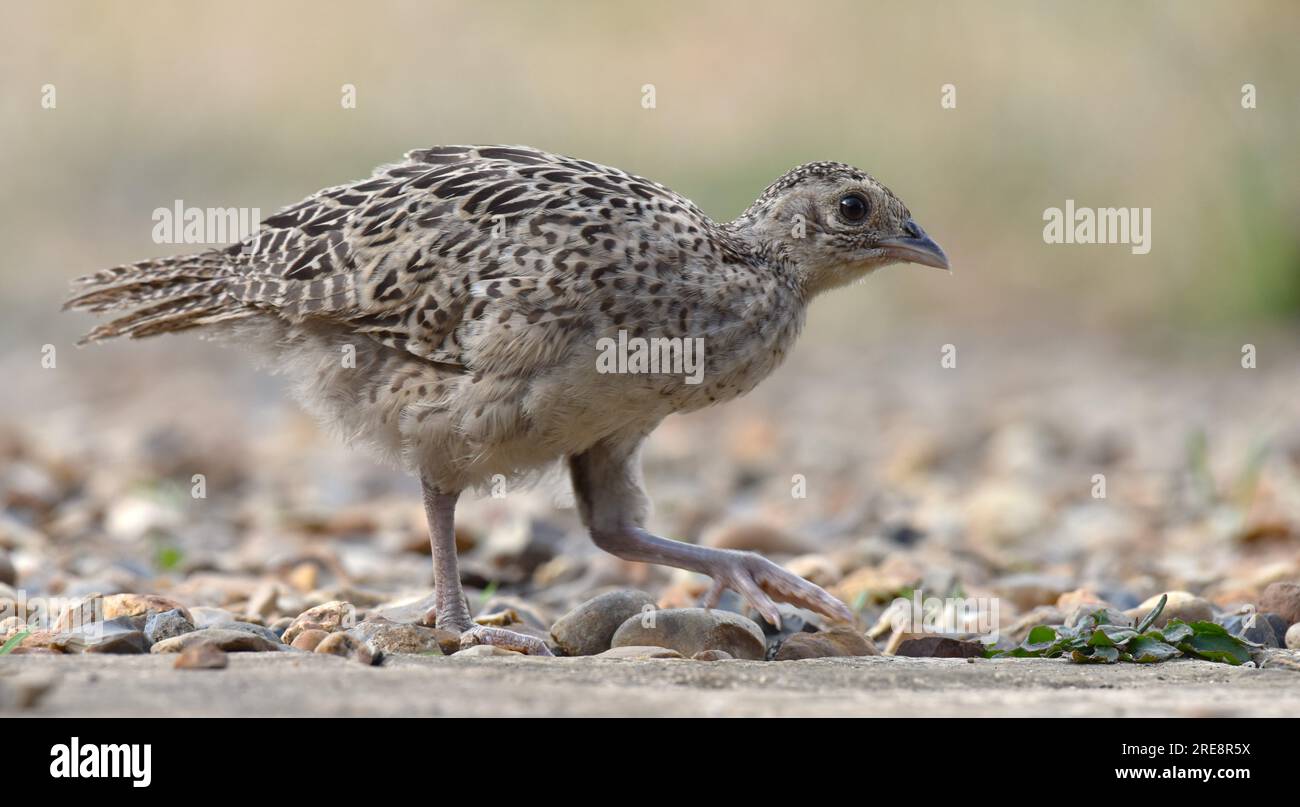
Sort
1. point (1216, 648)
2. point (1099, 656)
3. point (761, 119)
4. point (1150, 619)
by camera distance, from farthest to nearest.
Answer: point (761, 119), point (1150, 619), point (1216, 648), point (1099, 656)

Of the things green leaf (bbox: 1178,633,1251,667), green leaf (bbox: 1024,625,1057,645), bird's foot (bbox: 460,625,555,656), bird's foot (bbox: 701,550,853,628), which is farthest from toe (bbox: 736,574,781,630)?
green leaf (bbox: 1178,633,1251,667)

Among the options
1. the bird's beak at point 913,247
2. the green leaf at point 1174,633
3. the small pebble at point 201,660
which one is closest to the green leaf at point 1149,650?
the green leaf at point 1174,633

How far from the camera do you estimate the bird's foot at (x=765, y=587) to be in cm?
600

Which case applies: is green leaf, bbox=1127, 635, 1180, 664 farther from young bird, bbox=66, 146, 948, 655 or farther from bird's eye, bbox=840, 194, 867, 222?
bird's eye, bbox=840, 194, 867, 222

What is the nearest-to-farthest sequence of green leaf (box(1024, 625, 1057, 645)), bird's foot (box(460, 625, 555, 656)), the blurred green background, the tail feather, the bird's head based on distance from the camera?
green leaf (box(1024, 625, 1057, 645)), bird's foot (box(460, 625, 555, 656)), the bird's head, the tail feather, the blurred green background

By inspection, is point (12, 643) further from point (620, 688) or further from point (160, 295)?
point (160, 295)

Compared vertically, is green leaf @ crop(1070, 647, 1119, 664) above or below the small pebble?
below

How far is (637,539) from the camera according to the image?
658 centimetres

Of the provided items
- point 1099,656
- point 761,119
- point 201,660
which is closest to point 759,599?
point 1099,656

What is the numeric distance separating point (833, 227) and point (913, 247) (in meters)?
0.33

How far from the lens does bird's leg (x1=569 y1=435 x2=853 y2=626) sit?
6.09 meters

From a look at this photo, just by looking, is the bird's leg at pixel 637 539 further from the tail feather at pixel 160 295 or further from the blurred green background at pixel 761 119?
the blurred green background at pixel 761 119

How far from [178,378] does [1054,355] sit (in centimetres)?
844
